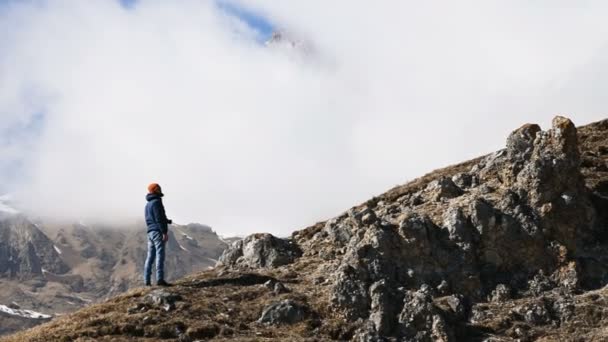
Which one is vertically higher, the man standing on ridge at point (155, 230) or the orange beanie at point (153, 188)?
the orange beanie at point (153, 188)

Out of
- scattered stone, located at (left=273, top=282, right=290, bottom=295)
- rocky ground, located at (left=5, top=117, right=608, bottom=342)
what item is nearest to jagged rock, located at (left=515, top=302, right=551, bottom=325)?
rocky ground, located at (left=5, top=117, right=608, bottom=342)

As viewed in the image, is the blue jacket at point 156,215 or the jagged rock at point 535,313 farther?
the blue jacket at point 156,215

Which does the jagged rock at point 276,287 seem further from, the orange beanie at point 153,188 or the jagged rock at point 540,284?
the jagged rock at point 540,284

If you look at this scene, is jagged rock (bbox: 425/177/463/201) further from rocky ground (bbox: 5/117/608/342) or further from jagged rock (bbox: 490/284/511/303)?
jagged rock (bbox: 490/284/511/303)

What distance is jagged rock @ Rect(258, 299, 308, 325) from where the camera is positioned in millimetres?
23812

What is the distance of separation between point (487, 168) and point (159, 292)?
15.7 meters

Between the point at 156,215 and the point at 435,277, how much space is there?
11154 millimetres

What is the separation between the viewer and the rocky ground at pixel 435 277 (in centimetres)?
2305

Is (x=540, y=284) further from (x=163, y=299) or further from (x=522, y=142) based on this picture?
(x=163, y=299)

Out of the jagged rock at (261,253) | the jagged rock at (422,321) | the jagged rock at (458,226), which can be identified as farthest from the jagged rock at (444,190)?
the jagged rock at (422,321)

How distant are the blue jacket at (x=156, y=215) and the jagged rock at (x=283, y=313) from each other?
648 cm

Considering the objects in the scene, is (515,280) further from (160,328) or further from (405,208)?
(160,328)

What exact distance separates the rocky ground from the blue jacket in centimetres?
256

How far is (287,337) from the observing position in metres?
22.6
